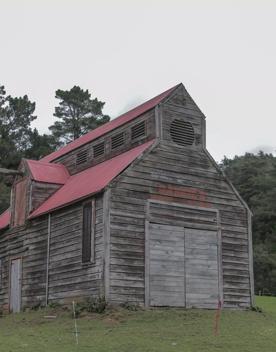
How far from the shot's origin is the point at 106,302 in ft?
78.5

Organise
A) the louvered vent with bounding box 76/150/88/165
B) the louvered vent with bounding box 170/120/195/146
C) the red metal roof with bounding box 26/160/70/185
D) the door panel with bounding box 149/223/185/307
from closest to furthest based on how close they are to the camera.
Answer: the door panel with bounding box 149/223/185/307
the louvered vent with bounding box 170/120/195/146
the red metal roof with bounding box 26/160/70/185
the louvered vent with bounding box 76/150/88/165

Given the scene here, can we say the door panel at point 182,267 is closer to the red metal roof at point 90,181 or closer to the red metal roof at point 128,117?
the red metal roof at point 90,181

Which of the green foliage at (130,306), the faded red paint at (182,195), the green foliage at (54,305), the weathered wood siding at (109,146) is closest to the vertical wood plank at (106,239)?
the green foliage at (130,306)

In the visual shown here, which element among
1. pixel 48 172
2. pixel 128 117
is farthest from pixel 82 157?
pixel 128 117

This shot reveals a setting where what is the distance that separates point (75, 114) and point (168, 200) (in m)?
53.9

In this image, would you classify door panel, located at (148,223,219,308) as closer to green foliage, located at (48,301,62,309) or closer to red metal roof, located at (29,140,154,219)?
red metal roof, located at (29,140,154,219)

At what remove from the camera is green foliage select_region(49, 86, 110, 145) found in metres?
77.7

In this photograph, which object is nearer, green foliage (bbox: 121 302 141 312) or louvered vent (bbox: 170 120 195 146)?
green foliage (bbox: 121 302 141 312)

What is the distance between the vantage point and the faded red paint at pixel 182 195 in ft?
88.8

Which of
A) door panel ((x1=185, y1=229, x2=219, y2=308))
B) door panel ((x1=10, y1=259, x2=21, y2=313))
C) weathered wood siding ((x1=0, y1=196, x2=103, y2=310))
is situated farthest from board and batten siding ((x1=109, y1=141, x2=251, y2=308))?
door panel ((x1=10, y1=259, x2=21, y2=313))

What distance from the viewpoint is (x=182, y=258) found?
87.9 feet

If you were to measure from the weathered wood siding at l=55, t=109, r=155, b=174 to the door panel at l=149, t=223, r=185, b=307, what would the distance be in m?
4.63

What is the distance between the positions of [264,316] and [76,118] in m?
55.7

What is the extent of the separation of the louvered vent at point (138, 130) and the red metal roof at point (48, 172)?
5162mm
